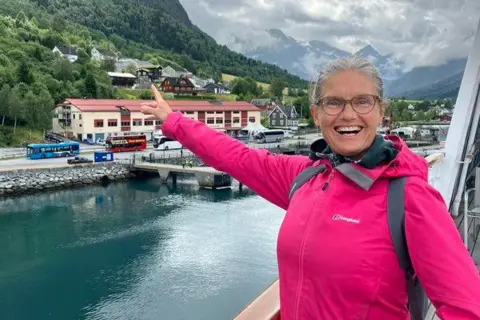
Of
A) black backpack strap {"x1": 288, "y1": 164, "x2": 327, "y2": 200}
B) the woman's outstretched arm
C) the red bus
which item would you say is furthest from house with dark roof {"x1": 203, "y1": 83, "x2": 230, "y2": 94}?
black backpack strap {"x1": 288, "y1": 164, "x2": 327, "y2": 200}

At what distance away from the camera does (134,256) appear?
8.83 meters

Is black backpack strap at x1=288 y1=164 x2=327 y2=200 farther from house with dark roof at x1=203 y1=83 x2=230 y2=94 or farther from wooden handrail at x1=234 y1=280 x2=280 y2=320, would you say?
house with dark roof at x1=203 y1=83 x2=230 y2=94

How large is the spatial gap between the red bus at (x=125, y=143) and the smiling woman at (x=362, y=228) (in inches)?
783

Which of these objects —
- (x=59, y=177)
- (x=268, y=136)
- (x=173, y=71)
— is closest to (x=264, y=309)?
(x=59, y=177)

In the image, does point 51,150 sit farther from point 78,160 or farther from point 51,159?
point 78,160

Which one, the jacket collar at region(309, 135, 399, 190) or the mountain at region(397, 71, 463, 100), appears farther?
the mountain at region(397, 71, 463, 100)

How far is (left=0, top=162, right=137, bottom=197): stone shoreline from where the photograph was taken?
1445 centimetres

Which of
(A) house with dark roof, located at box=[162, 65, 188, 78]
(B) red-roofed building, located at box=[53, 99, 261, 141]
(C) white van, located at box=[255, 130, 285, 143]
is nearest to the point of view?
(B) red-roofed building, located at box=[53, 99, 261, 141]

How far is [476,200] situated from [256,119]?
83.4 ft

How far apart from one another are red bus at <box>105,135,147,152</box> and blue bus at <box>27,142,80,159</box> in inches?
59.8

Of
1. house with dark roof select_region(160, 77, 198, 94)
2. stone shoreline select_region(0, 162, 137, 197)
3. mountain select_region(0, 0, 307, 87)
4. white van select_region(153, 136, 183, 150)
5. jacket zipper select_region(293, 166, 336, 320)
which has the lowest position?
stone shoreline select_region(0, 162, 137, 197)

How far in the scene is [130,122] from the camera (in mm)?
23000

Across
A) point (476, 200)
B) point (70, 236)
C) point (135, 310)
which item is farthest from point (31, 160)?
point (476, 200)

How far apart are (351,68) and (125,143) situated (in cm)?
2026
